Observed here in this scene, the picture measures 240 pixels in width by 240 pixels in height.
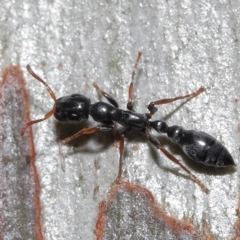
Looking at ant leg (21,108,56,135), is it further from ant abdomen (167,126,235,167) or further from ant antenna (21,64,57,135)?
ant abdomen (167,126,235,167)

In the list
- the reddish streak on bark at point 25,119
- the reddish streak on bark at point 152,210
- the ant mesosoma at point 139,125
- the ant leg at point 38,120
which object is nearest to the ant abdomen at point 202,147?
the ant mesosoma at point 139,125

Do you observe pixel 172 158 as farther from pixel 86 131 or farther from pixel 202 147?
pixel 86 131

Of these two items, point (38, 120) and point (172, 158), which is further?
point (172, 158)

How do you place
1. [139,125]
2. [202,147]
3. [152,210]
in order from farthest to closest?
[139,125], [202,147], [152,210]

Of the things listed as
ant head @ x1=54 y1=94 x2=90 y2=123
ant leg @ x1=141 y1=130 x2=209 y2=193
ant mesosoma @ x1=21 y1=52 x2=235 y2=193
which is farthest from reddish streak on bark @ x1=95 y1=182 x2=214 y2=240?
ant head @ x1=54 y1=94 x2=90 y2=123

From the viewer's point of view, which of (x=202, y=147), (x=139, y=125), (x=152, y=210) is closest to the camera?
(x=152, y=210)

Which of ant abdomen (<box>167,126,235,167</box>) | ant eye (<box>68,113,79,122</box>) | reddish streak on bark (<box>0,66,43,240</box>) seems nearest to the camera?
reddish streak on bark (<box>0,66,43,240</box>)

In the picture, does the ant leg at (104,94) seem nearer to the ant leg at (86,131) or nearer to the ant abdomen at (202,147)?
the ant leg at (86,131)

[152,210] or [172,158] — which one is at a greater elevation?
[172,158]

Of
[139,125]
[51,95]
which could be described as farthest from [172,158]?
[51,95]
